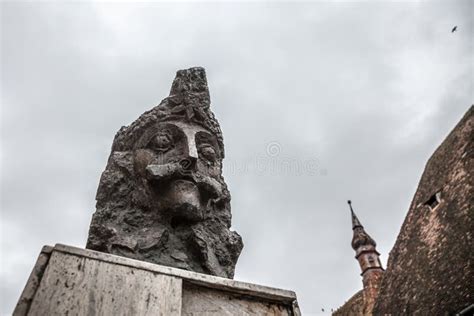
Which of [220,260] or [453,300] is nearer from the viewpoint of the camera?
[220,260]

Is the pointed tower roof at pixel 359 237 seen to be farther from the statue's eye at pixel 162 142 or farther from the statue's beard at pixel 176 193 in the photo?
the statue's beard at pixel 176 193

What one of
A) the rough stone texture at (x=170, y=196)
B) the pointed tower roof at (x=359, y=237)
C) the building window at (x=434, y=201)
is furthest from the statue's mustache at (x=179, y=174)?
the pointed tower roof at (x=359, y=237)

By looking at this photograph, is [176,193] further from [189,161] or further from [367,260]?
[367,260]

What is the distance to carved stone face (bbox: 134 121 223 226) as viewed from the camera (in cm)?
279

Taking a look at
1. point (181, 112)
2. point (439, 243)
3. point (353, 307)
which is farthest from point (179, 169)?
point (353, 307)

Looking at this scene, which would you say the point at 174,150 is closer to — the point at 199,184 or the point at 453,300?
the point at 199,184

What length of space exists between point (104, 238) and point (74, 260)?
0.93 m

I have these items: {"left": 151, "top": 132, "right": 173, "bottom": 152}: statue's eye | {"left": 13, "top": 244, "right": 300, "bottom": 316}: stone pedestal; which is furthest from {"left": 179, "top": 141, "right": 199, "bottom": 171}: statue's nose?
{"left": 13, "top": 244, "right": 300, "bottom": 316}: stone pedestal

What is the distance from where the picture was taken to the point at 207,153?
3271 millimetres

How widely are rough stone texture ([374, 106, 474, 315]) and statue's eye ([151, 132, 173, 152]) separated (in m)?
8.06

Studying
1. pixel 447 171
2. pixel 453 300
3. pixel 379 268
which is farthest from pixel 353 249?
pixel 453 300

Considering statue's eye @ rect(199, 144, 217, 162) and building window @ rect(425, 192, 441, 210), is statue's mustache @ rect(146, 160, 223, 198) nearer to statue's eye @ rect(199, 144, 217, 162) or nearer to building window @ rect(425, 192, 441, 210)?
statue's eye @ rect(199, 144, 217, 162)

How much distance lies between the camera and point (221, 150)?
364 centimetres

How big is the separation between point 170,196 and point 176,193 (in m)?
0.05
